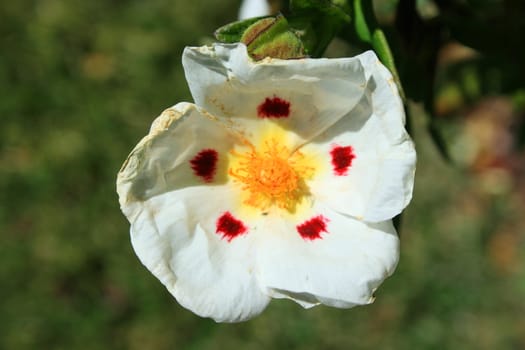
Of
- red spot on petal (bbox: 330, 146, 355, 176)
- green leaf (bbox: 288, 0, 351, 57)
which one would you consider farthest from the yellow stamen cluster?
green leaf (bbox: 288, 0, 351, 57)

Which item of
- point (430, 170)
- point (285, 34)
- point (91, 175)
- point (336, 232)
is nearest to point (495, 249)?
point (430, 170)

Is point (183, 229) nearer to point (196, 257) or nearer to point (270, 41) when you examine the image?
point (196, 257)

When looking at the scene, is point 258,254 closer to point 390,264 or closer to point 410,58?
point 390,264

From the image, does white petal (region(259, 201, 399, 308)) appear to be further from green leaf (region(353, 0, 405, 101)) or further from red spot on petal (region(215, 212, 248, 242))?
green leaf (region(353, 0, 405, 101))

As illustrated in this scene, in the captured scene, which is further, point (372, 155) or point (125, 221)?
point (125, 221)

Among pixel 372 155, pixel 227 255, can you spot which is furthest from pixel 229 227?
pixel 372 155
